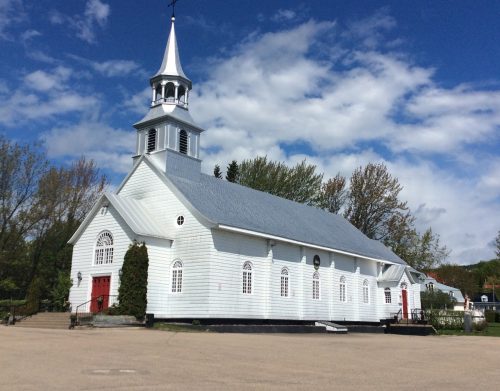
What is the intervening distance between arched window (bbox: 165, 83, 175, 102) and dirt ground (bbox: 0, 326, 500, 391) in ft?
60.5

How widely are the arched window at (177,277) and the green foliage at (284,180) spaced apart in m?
26.0

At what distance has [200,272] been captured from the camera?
26.3 m

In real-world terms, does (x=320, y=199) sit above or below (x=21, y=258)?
above

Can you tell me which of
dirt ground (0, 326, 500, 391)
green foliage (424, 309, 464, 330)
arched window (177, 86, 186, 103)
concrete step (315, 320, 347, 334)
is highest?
arched window (177, 86, 186, 103)

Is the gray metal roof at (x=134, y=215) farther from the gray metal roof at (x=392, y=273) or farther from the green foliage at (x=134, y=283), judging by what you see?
the gray metal roof at (x=392, y=273)

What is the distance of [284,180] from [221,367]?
42.2 m

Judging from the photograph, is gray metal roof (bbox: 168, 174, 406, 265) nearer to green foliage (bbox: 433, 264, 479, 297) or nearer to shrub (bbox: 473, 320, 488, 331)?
shrub (bbox: 473, 320, 488, 331)

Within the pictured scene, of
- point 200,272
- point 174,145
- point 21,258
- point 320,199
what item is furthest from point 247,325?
point 320,199

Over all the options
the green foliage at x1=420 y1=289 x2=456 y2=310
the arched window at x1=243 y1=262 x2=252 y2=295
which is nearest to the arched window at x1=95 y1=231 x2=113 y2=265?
the arched window at x1=243 y1=262 x2=252 y2=295

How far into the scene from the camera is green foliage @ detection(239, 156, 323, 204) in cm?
5303

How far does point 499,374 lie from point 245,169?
1702 inches

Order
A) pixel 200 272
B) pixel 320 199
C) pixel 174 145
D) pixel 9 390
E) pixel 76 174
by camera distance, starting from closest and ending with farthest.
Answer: pixel 9 390, pixel 200 272, pixel 174 145, pixel 76 174, pixel 320 199

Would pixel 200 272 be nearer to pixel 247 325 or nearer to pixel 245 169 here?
pixel 247 325

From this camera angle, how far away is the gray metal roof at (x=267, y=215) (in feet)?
93.0
